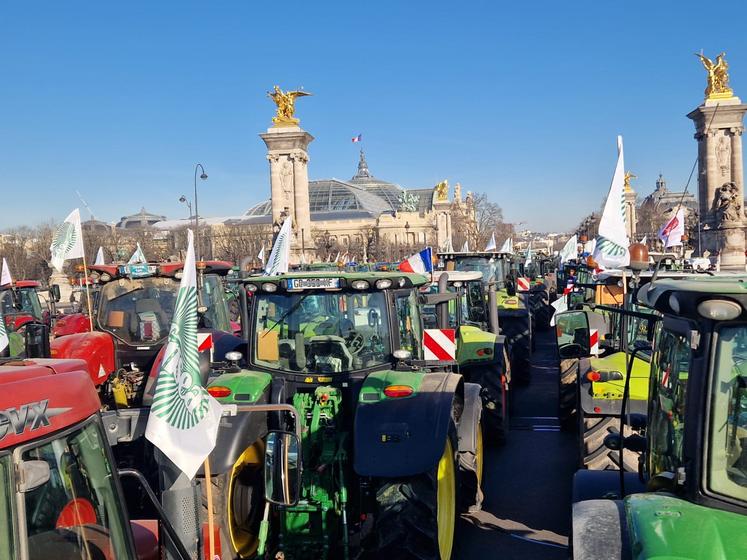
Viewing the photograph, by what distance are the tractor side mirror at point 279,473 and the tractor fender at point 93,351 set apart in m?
4.23

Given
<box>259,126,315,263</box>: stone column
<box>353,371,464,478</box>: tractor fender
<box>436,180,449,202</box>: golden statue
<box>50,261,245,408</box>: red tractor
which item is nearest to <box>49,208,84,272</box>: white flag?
<box>50,261,245,408</box>: red tractor

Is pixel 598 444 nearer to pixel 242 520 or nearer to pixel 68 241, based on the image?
pixel 242 520

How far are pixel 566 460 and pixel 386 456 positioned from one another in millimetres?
4873

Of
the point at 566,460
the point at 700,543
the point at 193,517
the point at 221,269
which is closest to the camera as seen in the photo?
the point at 700,543

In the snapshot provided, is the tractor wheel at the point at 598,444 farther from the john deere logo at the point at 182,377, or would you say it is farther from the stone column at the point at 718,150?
the stone column at the point at 718,150

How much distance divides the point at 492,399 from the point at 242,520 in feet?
15.5

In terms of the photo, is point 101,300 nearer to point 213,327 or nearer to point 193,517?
point 213,327

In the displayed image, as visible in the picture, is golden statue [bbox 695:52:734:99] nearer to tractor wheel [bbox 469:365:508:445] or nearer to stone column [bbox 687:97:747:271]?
stone column [bbox 687:97:747:271]

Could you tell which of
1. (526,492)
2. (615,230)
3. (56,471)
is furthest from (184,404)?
(615,230)

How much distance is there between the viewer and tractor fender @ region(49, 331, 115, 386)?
8.58m

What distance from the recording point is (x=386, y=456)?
5102 mm

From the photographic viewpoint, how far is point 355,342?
6125mm

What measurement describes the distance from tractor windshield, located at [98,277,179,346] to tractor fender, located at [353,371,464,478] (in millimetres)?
4823

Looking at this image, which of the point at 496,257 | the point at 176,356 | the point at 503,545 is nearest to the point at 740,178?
the point at 496,257
